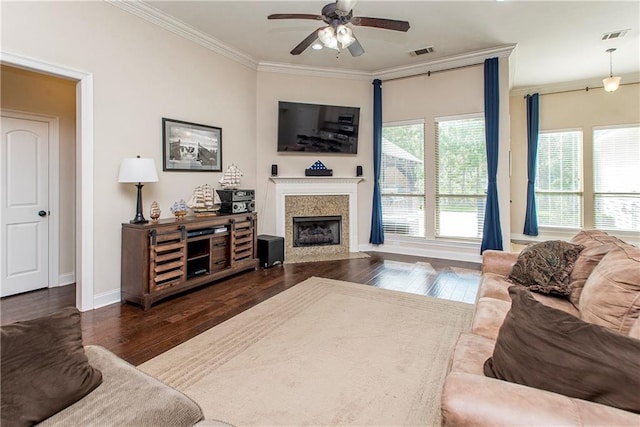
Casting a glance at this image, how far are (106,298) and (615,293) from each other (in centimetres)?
416

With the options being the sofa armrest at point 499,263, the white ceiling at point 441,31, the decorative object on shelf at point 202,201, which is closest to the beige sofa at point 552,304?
the sofa armrest at point 499,263

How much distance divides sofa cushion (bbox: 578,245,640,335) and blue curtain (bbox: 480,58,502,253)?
3.44 meters

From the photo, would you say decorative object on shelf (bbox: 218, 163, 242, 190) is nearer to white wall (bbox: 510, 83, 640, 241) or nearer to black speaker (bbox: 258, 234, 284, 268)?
black speaker (bbox: 258, 234, 284, 268)

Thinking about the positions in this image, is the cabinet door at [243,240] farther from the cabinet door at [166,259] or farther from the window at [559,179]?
the window at [559,179]

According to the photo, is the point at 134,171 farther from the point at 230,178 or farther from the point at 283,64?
the point at 283,64

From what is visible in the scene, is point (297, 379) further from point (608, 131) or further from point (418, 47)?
point (608, 131)

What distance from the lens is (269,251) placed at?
4.95 metres

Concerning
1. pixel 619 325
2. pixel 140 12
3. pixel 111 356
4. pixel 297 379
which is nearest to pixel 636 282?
pixel 619 325

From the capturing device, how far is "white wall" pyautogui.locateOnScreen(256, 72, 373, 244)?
572 cm

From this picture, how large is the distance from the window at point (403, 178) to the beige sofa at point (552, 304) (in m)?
3.04

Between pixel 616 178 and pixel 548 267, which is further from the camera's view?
pixel 616 178

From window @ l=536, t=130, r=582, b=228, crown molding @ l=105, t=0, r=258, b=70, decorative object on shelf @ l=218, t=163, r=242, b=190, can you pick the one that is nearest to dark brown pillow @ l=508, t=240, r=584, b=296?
decorative object on shelf @ l=218, t=163, r=242, b=190

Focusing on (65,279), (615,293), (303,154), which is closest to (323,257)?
(303,154)

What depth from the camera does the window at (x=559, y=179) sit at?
263 inches
